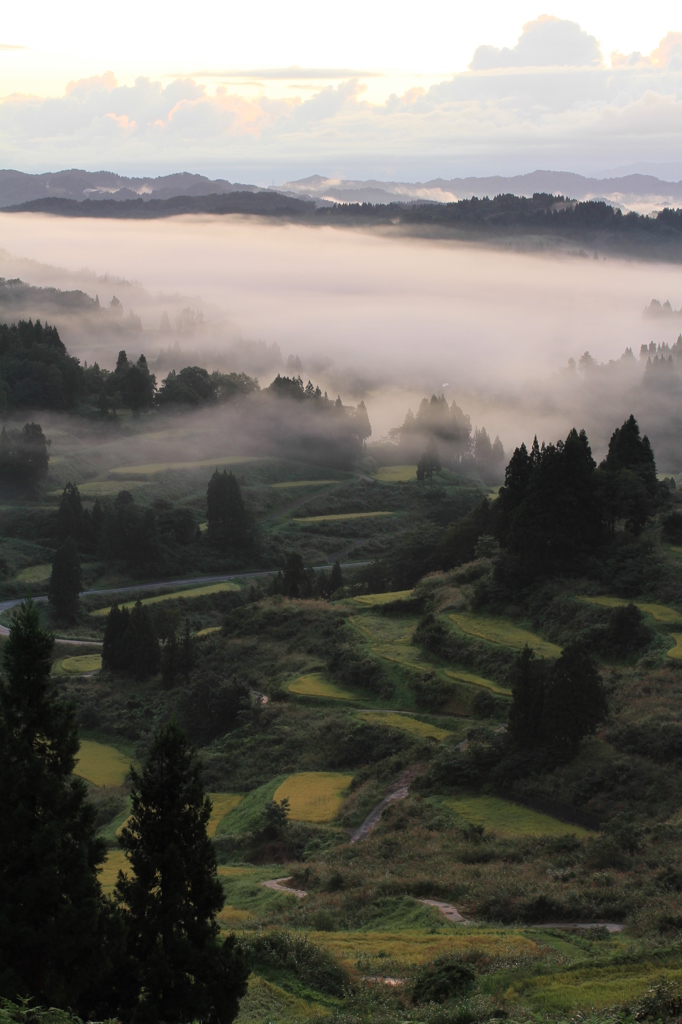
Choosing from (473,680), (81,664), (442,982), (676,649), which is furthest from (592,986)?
(81,664)

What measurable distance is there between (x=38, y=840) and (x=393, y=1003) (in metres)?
7.06

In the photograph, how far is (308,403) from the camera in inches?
5438

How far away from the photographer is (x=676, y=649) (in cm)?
4119

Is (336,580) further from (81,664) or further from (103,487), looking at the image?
(103,487)

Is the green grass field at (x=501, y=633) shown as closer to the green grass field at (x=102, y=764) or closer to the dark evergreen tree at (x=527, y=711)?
the dark evergreen tree at (x=527, y=711)

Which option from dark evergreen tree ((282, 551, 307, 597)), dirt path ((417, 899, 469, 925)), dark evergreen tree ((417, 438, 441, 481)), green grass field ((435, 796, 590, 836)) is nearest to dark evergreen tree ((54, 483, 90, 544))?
dark evergreen tree ((282, 551, 307, 597))

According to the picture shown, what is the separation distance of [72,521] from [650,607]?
196ft

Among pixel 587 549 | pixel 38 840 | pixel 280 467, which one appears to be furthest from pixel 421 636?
pixel 280 467

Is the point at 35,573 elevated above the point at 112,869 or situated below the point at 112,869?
below

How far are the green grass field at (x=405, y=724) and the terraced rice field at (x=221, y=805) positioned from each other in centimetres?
623

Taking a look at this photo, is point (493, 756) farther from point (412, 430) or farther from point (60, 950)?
point (412, 430)

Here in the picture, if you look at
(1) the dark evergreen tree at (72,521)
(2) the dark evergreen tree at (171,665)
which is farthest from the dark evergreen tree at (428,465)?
(2) the dark evergreen tree at (171,665)

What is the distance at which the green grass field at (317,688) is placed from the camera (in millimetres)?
46419

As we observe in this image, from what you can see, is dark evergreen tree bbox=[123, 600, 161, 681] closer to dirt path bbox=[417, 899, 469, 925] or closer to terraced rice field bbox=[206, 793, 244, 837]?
terraced rice field bbox=[206, 793, 244, 837]
